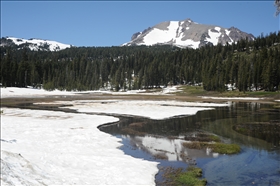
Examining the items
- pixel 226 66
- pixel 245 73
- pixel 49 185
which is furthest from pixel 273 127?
pixel 226 66

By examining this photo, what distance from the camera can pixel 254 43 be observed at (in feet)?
601

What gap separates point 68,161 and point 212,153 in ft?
34.2

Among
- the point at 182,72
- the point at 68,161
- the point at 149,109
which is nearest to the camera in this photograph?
the point at 68,161

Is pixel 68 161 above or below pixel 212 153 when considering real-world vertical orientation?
above

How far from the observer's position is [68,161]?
14.5 m

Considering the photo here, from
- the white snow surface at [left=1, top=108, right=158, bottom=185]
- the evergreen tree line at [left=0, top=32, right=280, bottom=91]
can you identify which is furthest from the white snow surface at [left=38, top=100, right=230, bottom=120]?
the evergreen tree line at [left=0, top=32, right=280, bottom=91]

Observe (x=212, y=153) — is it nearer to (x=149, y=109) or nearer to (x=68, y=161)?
(x=68, y=161)

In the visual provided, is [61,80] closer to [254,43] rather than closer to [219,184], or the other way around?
[254,43]

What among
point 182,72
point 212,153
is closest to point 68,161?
point 212,153

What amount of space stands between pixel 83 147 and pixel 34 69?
146m

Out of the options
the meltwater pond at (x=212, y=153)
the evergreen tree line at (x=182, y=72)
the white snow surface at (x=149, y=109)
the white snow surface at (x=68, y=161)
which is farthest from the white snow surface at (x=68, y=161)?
the evergreen tree line at (x=182, y=72)

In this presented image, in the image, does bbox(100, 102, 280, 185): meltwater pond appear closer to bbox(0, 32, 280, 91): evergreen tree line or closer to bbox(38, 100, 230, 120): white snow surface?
bbox(38, 100, 230, 120): white snow surface

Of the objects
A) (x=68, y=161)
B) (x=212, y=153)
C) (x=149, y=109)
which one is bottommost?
(x=212, y=153)

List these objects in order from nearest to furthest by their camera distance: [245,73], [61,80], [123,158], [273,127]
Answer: [123,158], [273,127], [245,73], [61,80]
